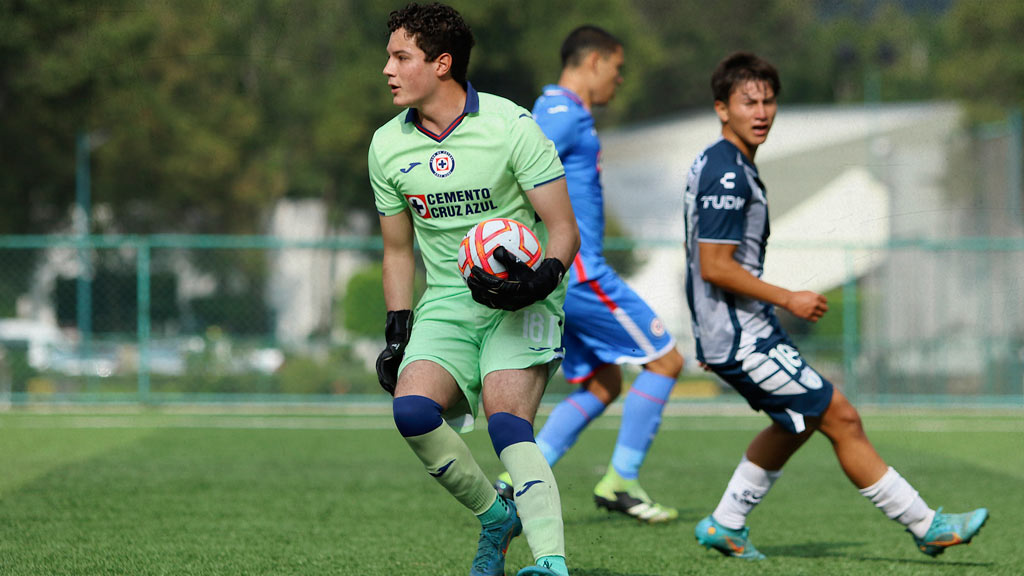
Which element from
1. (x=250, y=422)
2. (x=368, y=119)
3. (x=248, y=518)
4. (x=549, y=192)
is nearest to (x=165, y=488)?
(x=248, y=518)

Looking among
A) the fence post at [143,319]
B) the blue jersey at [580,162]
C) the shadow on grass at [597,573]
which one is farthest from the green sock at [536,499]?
the fence post at [143,319]

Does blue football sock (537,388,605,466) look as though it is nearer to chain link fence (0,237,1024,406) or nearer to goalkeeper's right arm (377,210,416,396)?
goalkeeper's right arm (377,210,416,396)

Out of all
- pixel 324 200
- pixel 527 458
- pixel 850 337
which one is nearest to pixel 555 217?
pixel 527 458

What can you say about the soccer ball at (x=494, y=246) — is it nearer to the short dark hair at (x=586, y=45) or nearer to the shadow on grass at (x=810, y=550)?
the shadow on grass at (x=810, y=550)

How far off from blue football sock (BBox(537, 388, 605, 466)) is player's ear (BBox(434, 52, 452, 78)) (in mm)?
2587

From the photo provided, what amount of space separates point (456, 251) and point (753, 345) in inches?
54.8

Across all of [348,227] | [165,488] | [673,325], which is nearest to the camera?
[165,488]

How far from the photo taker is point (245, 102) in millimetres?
32625

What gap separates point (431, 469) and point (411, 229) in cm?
90

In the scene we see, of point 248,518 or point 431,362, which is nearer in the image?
point 431,362

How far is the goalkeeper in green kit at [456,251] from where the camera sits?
4219 mm

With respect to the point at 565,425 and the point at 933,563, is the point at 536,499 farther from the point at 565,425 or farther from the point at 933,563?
the point at 565,425

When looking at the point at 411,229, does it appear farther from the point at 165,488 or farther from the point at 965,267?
the point at 965,267

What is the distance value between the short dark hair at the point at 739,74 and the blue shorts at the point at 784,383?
110 cm
